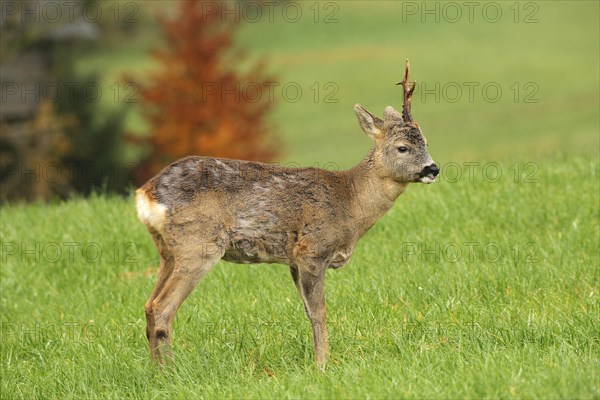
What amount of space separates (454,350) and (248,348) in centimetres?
148

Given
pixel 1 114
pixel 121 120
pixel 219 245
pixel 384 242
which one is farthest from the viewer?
pixel 121 120

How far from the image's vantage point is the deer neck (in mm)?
7648

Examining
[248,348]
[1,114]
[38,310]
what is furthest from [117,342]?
[1,114]

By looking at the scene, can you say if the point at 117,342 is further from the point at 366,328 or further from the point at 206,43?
the point at 206,43

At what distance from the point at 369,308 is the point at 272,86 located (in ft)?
81.2

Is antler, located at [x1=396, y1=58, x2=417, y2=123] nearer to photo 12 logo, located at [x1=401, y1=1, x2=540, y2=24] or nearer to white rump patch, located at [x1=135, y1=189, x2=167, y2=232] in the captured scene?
white rump patch, located at [x1=135, y1=189, x2=167, y2=232]

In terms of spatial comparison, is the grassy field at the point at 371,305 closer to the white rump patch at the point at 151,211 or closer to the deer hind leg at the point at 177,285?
the deer hind leg at the point at 177,285

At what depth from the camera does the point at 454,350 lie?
6594 millimetres

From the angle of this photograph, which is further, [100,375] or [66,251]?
[66,251]

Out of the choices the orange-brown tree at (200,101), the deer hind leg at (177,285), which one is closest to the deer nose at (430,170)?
the deer hind leg at (177,285)

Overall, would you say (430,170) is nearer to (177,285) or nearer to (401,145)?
(401,145)

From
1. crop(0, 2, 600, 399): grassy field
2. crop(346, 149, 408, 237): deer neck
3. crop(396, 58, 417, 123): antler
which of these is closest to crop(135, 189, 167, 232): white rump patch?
crop(0, 2, 600, 399): grassy field

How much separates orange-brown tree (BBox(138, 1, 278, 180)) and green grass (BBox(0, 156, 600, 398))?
14408mm

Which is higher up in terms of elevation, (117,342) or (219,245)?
(219,245)
